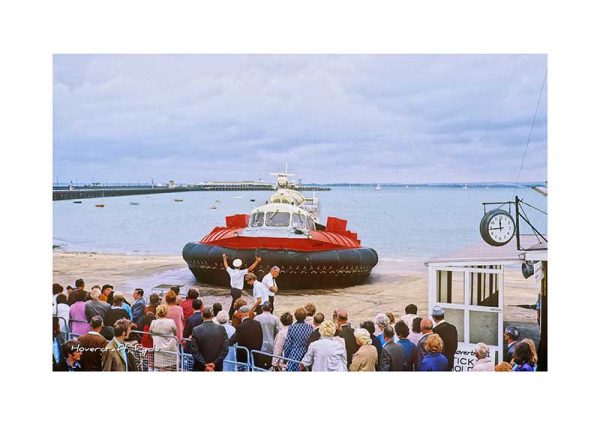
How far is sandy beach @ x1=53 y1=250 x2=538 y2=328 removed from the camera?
7.88m

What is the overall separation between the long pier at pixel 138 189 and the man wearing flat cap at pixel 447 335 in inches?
81.9

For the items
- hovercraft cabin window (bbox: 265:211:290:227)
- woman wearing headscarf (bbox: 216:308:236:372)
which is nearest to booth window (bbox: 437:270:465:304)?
hovercraft cabin window (bbox: 265:211:290:227)

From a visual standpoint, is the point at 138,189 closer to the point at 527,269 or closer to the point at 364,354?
the point at 364,354

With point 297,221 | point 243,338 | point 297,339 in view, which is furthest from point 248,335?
point 297,221

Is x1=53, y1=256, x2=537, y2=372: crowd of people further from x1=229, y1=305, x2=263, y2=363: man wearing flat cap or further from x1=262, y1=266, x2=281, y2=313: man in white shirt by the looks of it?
x1=262, y1=266, x2=281, y2=313: man in white shirt

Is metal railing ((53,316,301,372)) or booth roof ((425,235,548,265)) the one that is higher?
booth roof ((425,235,548,265))

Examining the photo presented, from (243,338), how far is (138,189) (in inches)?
103

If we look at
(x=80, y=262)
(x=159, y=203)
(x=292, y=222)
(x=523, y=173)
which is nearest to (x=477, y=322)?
(x=523, y=173)

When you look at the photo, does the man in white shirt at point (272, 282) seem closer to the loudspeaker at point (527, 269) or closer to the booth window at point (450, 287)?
the booth window at point (450, 287)

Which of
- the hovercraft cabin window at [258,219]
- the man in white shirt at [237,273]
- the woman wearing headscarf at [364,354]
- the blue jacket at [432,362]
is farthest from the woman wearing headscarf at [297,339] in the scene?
the hovercraft cabin window at [258,219]

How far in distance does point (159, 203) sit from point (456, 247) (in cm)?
340

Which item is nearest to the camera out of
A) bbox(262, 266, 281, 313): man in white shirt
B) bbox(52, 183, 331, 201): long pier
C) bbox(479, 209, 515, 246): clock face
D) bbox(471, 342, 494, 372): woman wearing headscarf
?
bbox(471, 342, 494, 372): woman wearing headscarf

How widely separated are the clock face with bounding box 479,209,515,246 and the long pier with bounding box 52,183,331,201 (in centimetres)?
183

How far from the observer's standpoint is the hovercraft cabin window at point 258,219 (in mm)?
8547
